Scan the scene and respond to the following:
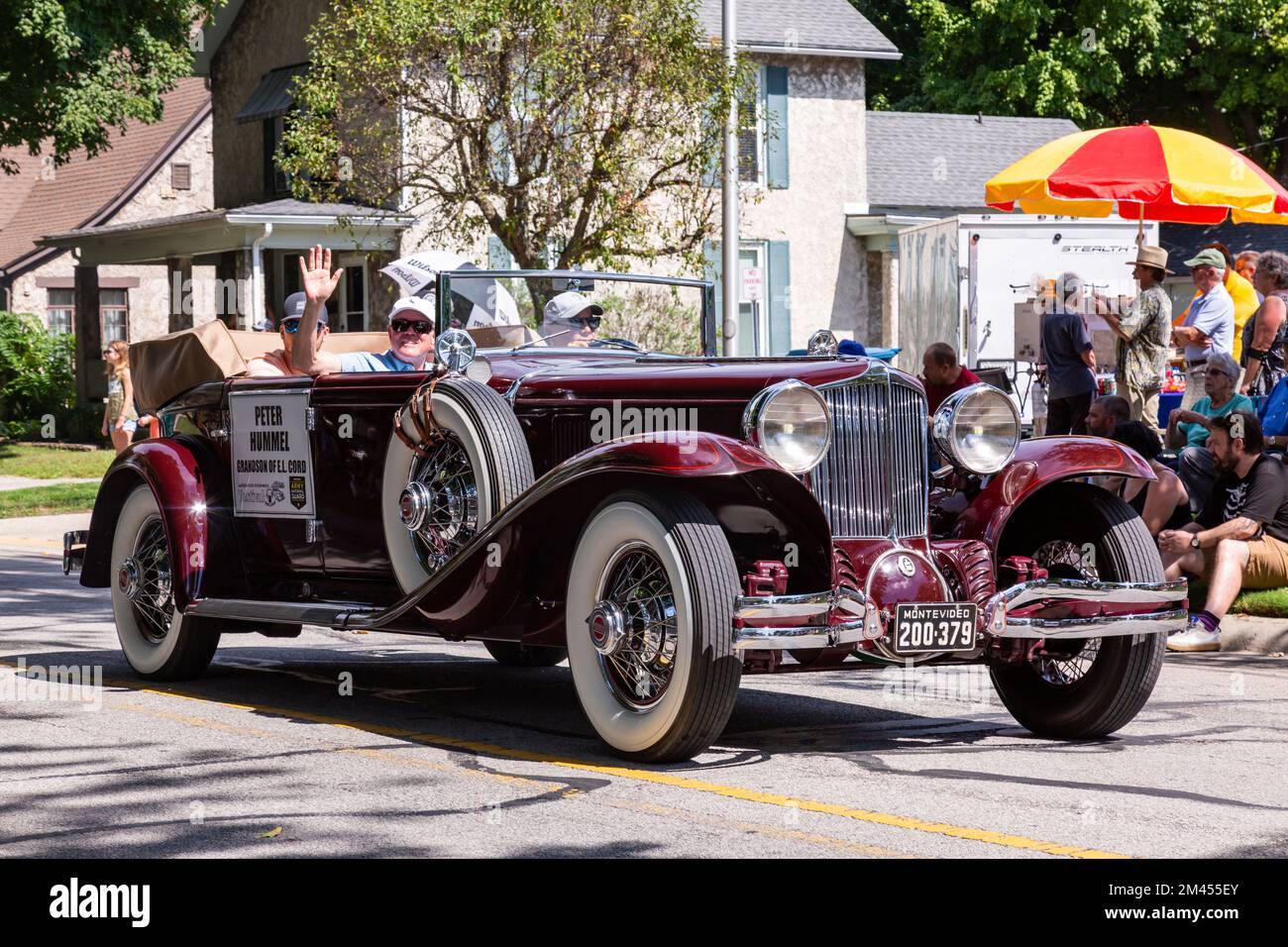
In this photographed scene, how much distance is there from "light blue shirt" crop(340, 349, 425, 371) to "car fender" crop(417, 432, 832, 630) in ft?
5.48

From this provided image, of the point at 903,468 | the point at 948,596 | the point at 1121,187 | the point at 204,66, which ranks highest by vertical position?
the point at 204,66

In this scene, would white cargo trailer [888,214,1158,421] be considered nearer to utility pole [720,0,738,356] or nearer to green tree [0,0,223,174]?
utility pole [720,0,738,356]

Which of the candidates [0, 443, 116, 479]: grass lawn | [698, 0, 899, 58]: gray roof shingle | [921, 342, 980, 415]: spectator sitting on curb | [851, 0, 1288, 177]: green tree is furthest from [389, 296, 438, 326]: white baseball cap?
[851, 0, 1288, 177]: green tree

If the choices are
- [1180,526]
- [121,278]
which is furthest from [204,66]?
[1180,526]

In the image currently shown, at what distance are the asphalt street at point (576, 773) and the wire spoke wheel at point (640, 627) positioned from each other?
26 cm

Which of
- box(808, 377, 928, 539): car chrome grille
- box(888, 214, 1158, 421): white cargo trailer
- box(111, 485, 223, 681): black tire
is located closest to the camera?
box(808, 377, 928, 539): car chrome grille

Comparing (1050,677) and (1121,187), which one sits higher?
(1121,187)

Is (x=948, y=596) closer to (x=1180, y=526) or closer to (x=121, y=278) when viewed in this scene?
(x=1180, y=526)

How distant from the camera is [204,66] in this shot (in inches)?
1260

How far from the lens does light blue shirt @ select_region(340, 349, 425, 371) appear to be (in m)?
8.02

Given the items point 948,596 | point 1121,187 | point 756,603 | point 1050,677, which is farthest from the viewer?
point 1121,187

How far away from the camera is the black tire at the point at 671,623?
5.65 meters
